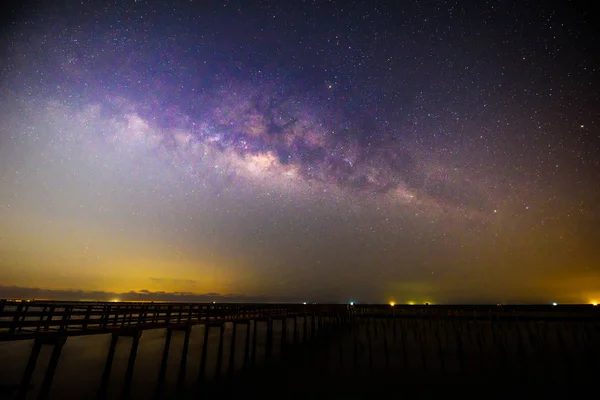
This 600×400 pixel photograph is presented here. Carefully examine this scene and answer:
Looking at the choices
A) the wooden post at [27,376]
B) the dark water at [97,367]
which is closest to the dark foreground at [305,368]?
the dark water at [97,367]

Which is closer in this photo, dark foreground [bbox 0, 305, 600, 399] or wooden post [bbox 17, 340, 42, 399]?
wooden post [bbox 17, 340, 42, 399]

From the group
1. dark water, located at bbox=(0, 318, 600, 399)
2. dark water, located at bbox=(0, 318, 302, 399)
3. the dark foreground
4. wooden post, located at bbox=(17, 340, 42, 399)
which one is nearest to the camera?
wooden post, located at bbox=(17, 340, 42, 399)

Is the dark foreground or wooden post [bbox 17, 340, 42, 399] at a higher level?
wooden post [bbox 17, 340, 42, 399]

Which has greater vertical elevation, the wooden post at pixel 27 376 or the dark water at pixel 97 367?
the wooden post at pixel 27 376

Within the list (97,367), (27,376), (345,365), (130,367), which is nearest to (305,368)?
(345,365)

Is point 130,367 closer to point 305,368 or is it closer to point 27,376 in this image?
point 27,376

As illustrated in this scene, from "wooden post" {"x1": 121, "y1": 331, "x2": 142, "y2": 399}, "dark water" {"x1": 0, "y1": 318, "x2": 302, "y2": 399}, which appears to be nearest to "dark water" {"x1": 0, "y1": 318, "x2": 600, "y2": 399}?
"dark water" {"x1": 0, "y1": 318, "x2": 302, "y2": 399}

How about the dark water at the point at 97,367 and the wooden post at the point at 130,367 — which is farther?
the dark water at the point at 97,367

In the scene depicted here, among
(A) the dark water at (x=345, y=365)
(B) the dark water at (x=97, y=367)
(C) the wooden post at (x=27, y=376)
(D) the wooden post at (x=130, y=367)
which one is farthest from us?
(A) the dark water at (x=345, y=365)

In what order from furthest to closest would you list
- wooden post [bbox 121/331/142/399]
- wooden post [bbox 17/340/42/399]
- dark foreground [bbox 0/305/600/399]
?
dark foreground [bbox 0/305/600/399] < wooden post [bbox 121/331/142/399] < wooden post [bbox 17/340/42/399]

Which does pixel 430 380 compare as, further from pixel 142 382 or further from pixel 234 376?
pixel 142 382

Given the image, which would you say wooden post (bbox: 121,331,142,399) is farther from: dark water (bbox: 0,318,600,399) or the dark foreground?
dark water (bbox: 0,318,600,399)

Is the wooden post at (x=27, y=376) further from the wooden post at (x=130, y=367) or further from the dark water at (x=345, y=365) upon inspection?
the dark water at (x=345, y=365)

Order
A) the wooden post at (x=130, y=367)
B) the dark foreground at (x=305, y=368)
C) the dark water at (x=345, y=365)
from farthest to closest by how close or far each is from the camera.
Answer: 1. the dark water at (x=345, y=365)
2. the dark foreground at (x=305, y=368)
3. the wooden post at (x=130, y=367)
